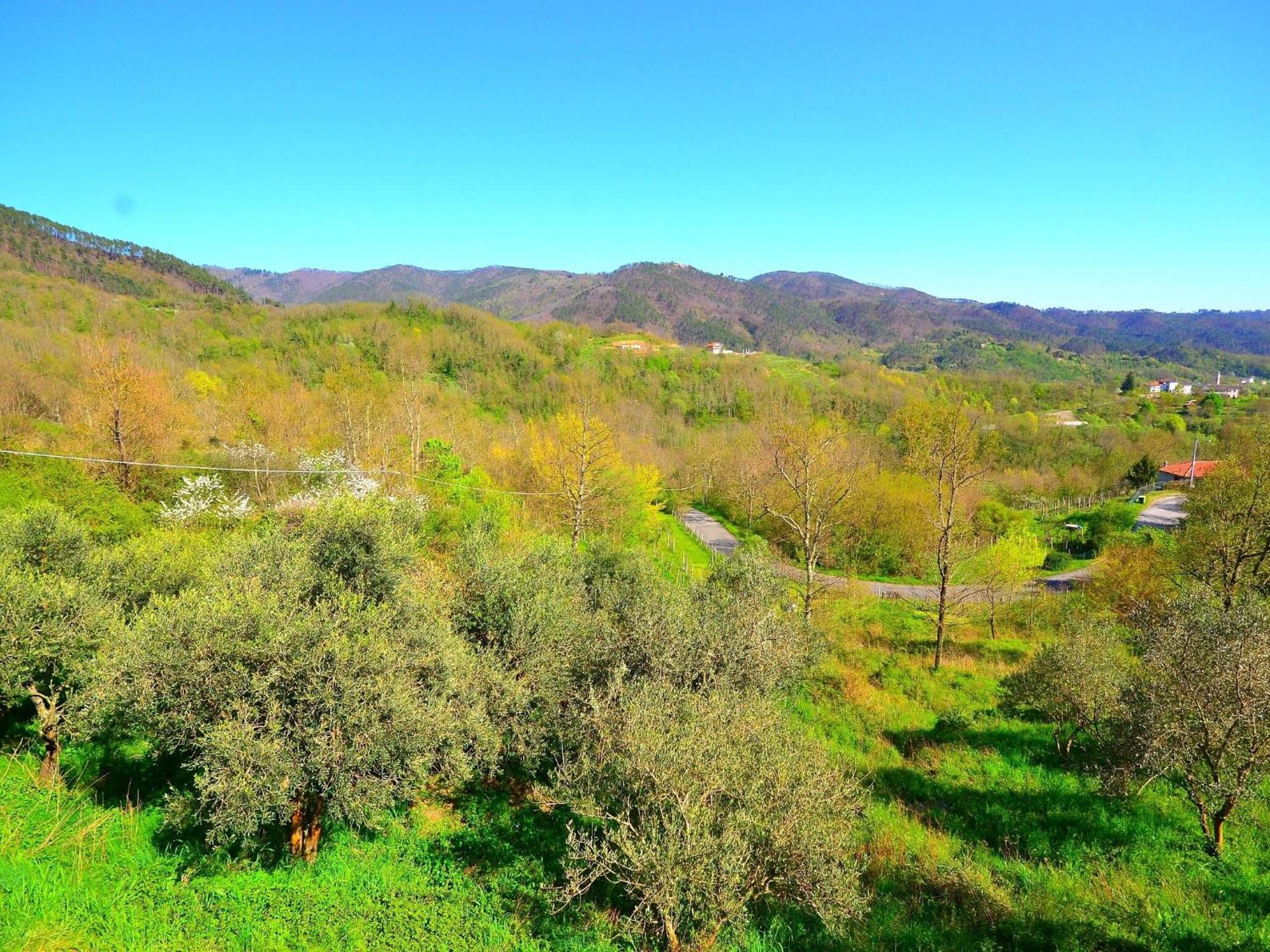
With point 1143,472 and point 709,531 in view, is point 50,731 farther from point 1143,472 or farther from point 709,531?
point 1143,472

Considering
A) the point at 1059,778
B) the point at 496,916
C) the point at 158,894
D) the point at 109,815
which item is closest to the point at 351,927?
the point at 496,916

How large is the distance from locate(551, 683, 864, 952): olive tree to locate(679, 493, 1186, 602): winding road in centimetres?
1259

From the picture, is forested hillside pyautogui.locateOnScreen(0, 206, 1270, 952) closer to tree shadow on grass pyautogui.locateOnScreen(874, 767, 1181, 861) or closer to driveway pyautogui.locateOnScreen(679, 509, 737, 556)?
tree shadow on grass pyautogui.locateOnScreen(874, 767, 1181, 861)

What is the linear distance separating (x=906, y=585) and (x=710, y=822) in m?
36.3

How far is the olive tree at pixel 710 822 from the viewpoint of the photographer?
6.73m

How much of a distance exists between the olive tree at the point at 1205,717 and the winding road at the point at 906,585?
32.0 feet

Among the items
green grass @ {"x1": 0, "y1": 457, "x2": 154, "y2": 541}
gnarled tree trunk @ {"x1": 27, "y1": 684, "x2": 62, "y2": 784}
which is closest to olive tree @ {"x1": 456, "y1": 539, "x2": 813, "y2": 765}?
gnarled tree trunk @ {"x1": 27, "y1": 684, "x2": 62, "y2": 784}

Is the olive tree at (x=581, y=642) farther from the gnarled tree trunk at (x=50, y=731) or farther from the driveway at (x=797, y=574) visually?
the gnarled tree trunk at (x=50, y=731)

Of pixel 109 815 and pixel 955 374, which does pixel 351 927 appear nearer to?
pixel 109 815

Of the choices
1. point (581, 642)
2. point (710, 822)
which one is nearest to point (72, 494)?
point (581, 642)

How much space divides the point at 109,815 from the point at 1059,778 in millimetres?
18774

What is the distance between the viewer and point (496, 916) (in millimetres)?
A: 8836

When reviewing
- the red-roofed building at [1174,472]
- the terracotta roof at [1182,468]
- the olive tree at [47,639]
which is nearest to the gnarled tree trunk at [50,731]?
the olive tree at [47,639]

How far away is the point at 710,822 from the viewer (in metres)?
7.02
